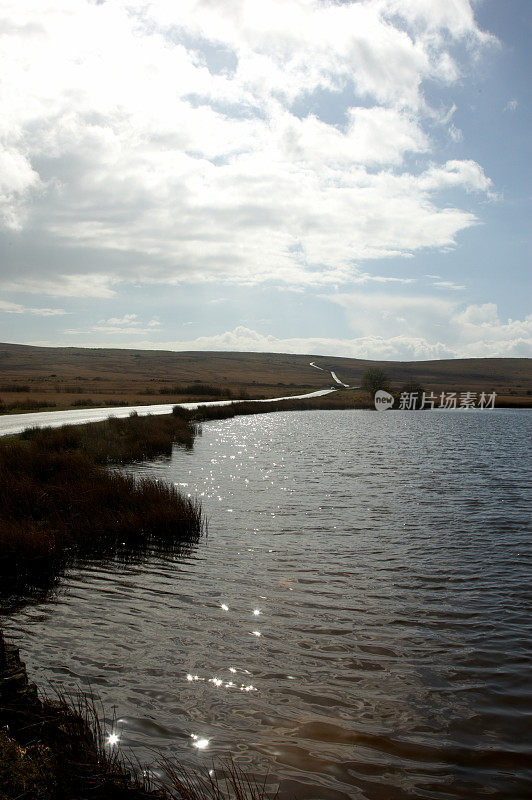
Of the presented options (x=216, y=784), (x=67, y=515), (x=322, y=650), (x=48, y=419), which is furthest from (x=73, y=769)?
(x=48, y=419)

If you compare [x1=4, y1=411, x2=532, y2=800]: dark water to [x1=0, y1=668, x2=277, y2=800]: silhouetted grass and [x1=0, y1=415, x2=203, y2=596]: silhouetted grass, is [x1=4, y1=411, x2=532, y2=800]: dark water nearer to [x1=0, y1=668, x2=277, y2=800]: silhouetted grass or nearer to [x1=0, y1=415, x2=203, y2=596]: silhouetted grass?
[x1=0, y1=668, x2=277, y2=800]: silhouetted grass

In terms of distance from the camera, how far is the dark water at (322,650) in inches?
187

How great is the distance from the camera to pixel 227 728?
511cm

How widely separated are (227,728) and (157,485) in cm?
860

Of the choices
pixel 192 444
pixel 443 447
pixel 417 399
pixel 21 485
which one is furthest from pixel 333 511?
pixel 417 399

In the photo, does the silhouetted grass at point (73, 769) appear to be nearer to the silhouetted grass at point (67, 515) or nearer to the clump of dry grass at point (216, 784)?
the clump of dry grass at point (216, 784)

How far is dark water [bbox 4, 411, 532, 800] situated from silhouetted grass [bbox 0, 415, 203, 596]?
2.62 ft

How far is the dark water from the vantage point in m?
4.76

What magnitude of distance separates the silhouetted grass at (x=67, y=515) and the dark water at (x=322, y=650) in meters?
0.80

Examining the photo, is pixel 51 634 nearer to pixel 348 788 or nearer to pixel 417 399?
pixel 348 788

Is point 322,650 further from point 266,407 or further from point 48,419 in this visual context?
point 266,407

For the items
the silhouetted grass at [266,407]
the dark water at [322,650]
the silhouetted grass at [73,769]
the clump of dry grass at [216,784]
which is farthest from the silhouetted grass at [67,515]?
the silhouetted grass at [266,407]

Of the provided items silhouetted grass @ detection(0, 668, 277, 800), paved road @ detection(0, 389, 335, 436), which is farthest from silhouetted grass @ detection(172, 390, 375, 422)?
silhouetted grass @ detection(0, 668, 277, 800)

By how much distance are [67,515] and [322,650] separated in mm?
6922
